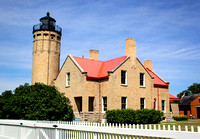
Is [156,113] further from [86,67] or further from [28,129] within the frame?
[28,129]

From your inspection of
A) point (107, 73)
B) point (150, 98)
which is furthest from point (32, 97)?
point (150, 98)

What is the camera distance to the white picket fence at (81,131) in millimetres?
5312

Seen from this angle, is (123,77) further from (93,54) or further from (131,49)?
(93,54)

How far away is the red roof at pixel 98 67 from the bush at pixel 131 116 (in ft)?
15.2

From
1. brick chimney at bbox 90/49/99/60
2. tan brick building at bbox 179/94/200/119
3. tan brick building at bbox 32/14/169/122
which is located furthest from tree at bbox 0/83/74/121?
tan brick building at bbox 179/94/200/119

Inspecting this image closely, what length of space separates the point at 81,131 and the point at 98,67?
67.8 ft

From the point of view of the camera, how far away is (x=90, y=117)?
80.6ft

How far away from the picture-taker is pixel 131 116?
22500mm

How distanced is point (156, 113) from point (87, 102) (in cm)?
802

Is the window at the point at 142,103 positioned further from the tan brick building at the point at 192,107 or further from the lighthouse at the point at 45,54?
the tan brick building at the point at 192,107

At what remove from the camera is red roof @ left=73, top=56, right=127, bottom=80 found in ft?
85.6

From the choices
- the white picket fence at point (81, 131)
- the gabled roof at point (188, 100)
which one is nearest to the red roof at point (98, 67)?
the white picket fence at point (81, 131)

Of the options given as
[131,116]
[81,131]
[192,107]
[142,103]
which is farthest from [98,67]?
[192,107]

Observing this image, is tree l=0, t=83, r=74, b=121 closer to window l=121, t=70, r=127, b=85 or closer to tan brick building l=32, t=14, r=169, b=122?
tan brick building l=32, t=14, r=169, b=122
